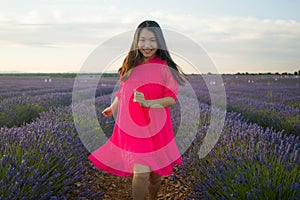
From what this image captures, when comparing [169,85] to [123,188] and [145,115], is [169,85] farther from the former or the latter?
[123,188]

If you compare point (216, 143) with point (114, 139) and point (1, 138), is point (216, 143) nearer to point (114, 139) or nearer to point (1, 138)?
point (114, 139)

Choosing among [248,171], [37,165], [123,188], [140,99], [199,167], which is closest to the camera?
[248,171]

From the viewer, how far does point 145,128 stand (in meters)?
2.23

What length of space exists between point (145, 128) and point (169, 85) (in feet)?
1.14

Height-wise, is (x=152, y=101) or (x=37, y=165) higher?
(x=152, y=101)

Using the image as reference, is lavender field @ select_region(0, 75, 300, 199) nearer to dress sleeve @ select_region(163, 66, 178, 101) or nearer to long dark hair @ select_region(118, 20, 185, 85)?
dress sleeve @ select_region(163, 66, 178, 101)

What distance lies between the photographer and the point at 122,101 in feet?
7.66

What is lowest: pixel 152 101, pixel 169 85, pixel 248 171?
pixel 248 171

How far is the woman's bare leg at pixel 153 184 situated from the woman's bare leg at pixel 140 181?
0.26 meters

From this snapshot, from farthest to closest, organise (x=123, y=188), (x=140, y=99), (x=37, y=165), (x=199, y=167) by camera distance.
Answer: (x=123, y=188) → (x=199, y=167) → (x=140, y=99) → (x=37, y=165)

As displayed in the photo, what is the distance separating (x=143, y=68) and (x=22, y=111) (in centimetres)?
384

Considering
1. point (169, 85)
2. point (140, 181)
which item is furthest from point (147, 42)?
point (140, 181)

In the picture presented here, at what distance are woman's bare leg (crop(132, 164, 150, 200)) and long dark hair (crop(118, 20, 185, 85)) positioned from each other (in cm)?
66

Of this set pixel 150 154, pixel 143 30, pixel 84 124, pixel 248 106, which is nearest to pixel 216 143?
pixel 150 154
